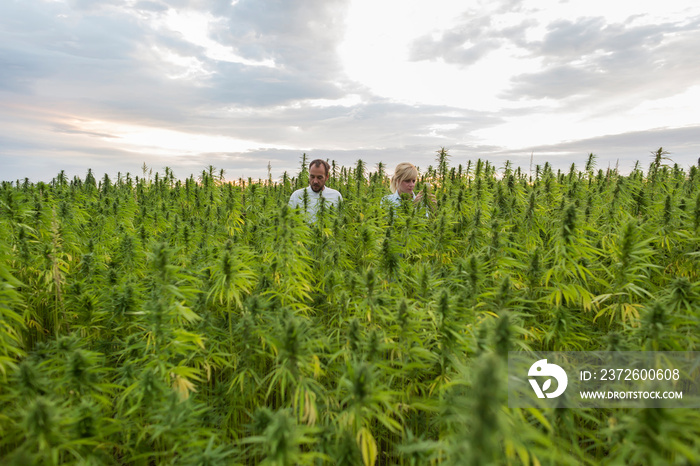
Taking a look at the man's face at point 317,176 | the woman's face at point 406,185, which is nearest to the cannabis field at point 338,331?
the woman's face at point 406,185

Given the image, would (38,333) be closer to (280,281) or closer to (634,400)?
(280,281)

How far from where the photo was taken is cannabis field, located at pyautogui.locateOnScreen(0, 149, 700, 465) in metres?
1.88

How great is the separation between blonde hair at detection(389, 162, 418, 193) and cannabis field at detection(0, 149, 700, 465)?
1.34 meters

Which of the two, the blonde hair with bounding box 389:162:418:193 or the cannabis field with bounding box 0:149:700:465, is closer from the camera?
the cannabis field with bounding box 0:149:700:465

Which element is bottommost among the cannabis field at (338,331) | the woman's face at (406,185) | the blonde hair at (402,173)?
the cannabis field at (338,331)

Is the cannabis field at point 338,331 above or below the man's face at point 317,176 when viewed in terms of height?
below

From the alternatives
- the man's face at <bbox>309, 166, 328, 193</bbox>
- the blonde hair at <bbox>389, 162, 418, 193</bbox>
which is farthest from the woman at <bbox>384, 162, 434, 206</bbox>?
the man's face at <bbox>309, 166, 328, 193</bbox>

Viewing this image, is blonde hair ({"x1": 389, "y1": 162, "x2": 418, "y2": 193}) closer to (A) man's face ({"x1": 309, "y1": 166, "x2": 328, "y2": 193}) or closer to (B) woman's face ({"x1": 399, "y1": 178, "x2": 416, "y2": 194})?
(B) woman's face ({"x1": 399, "y1": 178, "x2": 416, "y2": 194})

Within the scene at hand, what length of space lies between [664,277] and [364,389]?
141 inches

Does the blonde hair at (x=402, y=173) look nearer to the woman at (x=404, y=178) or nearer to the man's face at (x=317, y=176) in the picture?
the woman at (x=404, y=178)

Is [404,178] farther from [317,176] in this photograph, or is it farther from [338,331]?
[338,331]

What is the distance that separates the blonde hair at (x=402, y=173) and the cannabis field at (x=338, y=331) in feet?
4.40

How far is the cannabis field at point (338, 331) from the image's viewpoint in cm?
188

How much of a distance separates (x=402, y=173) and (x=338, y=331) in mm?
4777
